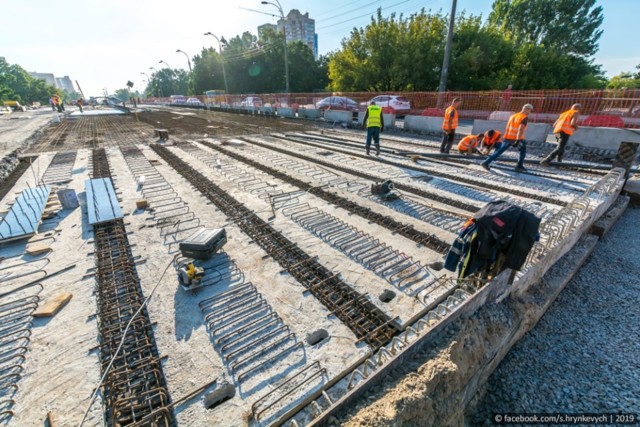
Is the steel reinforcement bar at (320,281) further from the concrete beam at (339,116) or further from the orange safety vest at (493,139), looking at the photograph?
the concrete beam at (339,116)

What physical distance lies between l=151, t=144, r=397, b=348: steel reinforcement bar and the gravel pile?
4.09 feet

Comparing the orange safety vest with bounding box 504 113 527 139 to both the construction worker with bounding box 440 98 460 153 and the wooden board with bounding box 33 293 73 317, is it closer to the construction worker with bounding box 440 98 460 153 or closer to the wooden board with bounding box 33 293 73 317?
the construction worker with bounding box 440 98 460 153

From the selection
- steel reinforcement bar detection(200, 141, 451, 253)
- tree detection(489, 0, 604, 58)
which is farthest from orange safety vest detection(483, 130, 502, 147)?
tree detection(489, 0, 604, 58)

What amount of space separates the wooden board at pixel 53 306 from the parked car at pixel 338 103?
754 inches

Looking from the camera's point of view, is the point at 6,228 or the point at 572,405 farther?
the point at 6,228

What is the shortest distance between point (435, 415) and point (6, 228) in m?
6.21

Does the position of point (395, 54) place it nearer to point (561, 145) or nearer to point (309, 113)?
point (309, 113)

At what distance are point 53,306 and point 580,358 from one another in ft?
18.0

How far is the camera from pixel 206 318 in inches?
112

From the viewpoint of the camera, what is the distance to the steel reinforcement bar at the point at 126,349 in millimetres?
2086

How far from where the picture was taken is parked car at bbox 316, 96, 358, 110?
19.8 meters

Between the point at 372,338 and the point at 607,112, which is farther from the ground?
the point at 607,112

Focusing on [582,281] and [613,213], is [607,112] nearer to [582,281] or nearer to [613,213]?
[613,213]

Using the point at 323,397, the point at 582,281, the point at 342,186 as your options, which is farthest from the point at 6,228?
the point at 582,281
